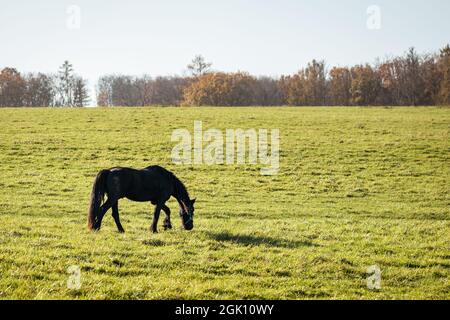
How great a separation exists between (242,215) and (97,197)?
6869 millimetres

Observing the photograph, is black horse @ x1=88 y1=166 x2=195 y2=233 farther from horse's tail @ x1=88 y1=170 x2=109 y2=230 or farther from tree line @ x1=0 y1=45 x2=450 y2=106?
tree line @ x1=0 y1=45 x2=450 y2=106

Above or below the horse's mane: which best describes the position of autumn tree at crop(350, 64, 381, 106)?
above

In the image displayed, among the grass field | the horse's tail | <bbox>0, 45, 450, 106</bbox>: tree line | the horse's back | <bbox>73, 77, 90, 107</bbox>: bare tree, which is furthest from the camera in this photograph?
<bbox>73, 77, 90, 107</bbox>: bare tree

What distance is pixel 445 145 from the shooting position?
3350cm

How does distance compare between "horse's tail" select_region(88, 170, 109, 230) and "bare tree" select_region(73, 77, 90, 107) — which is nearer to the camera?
"horse's tail" select_region(88, 170, 109, 230)

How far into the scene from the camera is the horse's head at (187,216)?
12812 millimetres

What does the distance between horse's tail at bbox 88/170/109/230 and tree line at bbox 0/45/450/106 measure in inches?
2455

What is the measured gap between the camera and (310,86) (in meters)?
83.5

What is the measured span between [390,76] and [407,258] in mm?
75903

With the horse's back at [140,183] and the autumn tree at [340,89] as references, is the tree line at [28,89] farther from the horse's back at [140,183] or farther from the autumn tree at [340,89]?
the horse's back at [140,183]

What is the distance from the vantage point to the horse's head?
12.8 m

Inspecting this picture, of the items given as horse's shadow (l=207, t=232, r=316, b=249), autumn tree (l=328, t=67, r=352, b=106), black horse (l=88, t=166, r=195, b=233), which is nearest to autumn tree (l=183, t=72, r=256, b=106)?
autumn tree (l=328, t=67, r=352, b=106)

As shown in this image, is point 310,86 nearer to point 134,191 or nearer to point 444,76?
point 444,76

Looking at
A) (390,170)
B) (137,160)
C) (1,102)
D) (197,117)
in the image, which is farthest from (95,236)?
(1,102)
